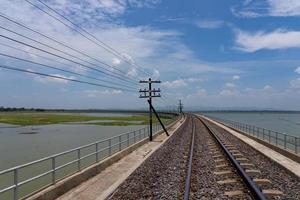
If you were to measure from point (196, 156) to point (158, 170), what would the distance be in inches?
217

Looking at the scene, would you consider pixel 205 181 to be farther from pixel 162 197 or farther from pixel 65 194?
pixel 65 194

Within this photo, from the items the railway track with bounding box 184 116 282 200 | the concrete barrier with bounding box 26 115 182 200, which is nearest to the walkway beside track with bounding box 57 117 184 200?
the concrete barrier with bounding box 26 115 182 200

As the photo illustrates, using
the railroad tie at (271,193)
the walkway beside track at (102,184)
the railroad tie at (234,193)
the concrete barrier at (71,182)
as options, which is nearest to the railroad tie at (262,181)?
the railroad tie at (271,193)

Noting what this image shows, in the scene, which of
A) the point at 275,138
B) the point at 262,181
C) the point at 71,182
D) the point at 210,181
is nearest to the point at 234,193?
the point at 262,181

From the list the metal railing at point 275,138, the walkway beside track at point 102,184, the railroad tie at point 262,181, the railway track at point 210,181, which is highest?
the metal railing at point 275,138

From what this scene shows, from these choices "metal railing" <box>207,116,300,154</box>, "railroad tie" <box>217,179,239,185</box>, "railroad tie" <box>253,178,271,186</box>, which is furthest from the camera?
"metal railing" <box>207,116,300,154</box>

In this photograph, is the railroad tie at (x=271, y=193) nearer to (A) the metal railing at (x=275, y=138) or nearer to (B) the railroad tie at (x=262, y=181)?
(B) the railroad tie at (x=262, y=181)

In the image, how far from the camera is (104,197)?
11.6 meters

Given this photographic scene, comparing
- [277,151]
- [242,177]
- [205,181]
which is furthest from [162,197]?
[277,151]

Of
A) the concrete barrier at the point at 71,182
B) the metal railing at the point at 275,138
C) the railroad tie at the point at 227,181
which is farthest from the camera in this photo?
the metal railing at the point at 275,138

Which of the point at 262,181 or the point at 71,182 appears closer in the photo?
the point at 262,181

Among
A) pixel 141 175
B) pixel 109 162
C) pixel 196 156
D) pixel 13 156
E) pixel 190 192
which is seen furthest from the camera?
pixel 13 156

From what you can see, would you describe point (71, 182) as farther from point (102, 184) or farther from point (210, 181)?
point (210, 181)

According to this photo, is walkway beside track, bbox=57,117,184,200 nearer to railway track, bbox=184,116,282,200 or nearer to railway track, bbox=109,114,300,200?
railway track, bbox=109,114,300,200
